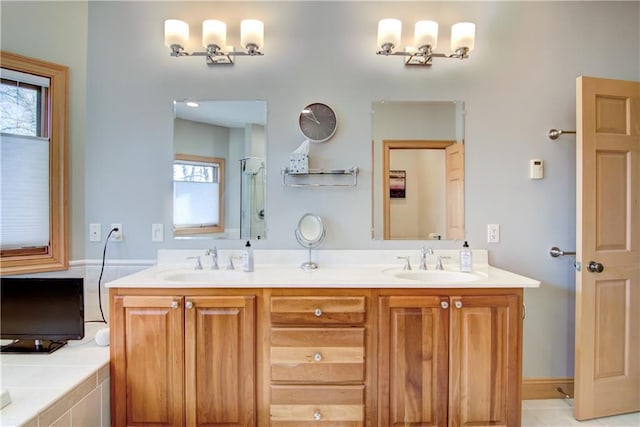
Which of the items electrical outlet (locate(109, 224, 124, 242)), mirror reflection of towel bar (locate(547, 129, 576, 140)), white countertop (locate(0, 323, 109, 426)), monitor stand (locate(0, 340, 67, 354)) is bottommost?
white countertop (locate(0, 323, 109, 426))

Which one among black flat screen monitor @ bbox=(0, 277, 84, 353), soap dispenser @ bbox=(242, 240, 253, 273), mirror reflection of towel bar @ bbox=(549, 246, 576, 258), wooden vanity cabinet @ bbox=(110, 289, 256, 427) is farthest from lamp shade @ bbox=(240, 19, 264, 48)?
mirror reflection of towel bar @ bbox=(549, 246, 576, 258)

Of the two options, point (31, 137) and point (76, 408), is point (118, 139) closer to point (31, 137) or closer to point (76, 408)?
point (31, 137)

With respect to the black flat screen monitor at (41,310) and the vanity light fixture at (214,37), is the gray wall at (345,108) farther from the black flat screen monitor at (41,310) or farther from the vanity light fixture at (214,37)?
the black flat screen monitor at (41,310)

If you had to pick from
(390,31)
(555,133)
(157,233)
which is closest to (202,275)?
(157,233)

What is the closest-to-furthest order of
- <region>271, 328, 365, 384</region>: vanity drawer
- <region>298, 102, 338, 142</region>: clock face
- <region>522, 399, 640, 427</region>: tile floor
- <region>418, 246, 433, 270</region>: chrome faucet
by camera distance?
<region>271, 328, 365, 384</region>: vanity drawer < <region>522, 399, 640, 427</region>: tile floor < <region>418, 246, 433, 270</region>: chrome faucet < <region>298, 102, 338, 142</region>: clock face

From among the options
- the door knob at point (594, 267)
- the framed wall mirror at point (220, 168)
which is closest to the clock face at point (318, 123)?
the framed wall mirror at point (220, 168)

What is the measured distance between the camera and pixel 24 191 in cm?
194

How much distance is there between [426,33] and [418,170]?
0.80 metres

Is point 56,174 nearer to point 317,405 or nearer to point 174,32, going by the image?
point 174,32

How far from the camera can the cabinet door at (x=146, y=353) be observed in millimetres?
1555

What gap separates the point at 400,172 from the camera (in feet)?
6.71

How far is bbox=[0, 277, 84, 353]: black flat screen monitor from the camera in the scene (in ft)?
5.24

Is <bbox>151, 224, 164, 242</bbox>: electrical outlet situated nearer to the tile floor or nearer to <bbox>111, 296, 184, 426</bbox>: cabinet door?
<bbox>111, 296, 184, 426</bbox>: cabinet door

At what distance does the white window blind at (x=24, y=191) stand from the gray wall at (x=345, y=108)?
0.51ft
